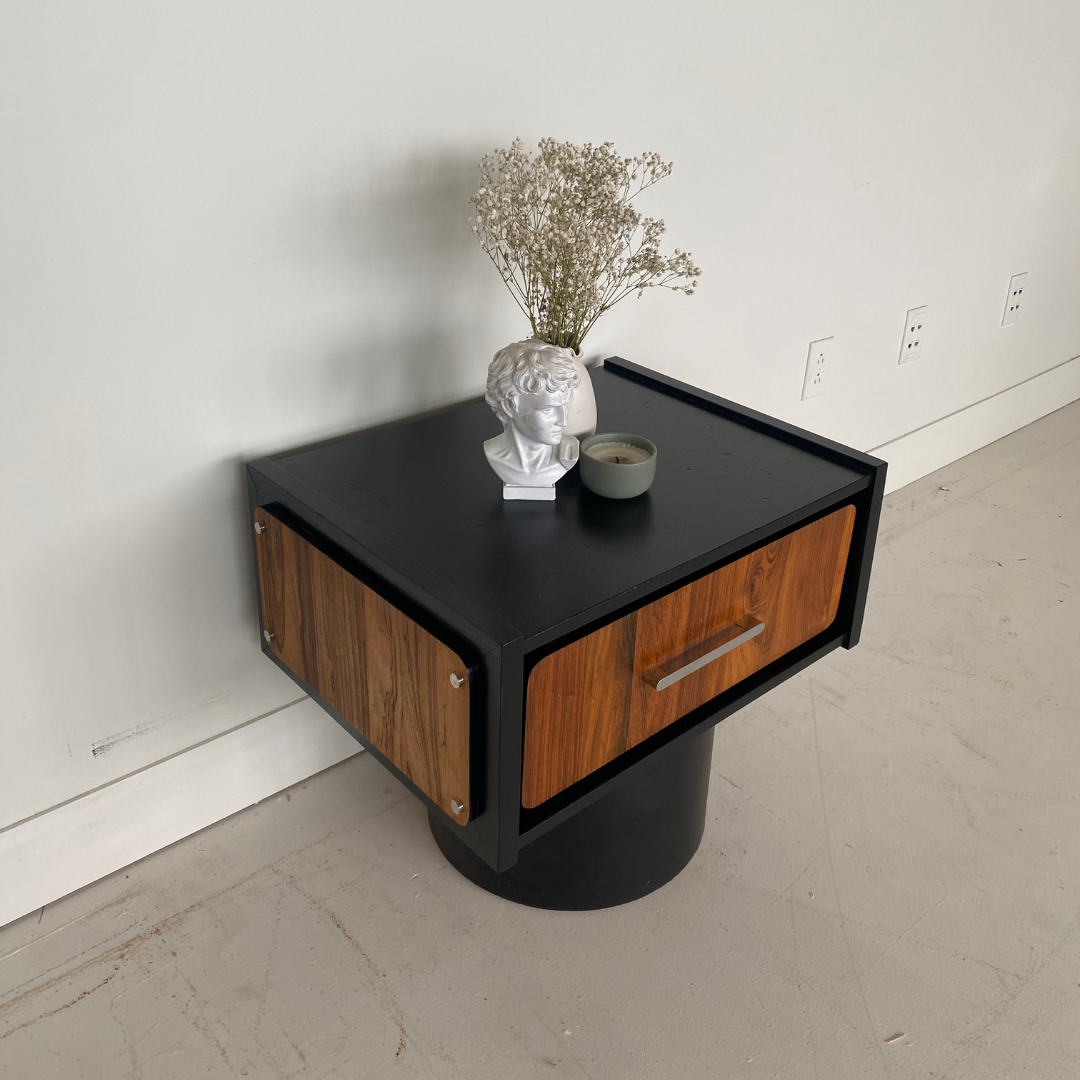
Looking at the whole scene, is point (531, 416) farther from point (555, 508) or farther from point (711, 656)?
point (711, 656)

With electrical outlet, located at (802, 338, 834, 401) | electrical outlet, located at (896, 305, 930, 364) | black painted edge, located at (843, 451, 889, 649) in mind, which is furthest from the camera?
electrical outlet, located at (896, 305, 930, 364)

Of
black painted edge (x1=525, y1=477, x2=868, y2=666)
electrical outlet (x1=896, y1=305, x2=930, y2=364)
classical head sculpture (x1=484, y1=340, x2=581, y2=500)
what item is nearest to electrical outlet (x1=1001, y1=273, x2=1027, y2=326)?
electrical outlet (x1=896, y1=305, x2=930, y2=364)

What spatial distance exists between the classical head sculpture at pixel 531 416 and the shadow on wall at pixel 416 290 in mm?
262

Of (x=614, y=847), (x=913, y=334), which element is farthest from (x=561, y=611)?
(x=913, y=334)

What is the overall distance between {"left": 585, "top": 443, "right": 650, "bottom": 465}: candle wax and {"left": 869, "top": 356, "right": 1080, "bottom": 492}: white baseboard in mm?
1212

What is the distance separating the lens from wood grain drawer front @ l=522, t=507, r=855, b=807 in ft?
3.17

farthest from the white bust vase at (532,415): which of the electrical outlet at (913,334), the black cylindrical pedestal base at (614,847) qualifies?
the electrical outlet at (913,334)

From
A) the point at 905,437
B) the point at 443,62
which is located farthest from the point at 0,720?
the point at 905,437

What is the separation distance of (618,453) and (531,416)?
0.50 ft

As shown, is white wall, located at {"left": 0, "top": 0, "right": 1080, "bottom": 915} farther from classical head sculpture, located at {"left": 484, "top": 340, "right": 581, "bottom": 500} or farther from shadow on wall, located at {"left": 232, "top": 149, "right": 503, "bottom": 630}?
classical head sculpture, located at {"left": 484, "top": 340, "right": 581, "bottom": 500}

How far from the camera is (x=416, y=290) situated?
130 cm

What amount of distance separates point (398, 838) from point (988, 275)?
1743 mm

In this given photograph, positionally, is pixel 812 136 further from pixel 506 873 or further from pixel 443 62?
pixel 506 873

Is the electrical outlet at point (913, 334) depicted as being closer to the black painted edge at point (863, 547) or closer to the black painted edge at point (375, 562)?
the black painted edge at point (863, 547)
